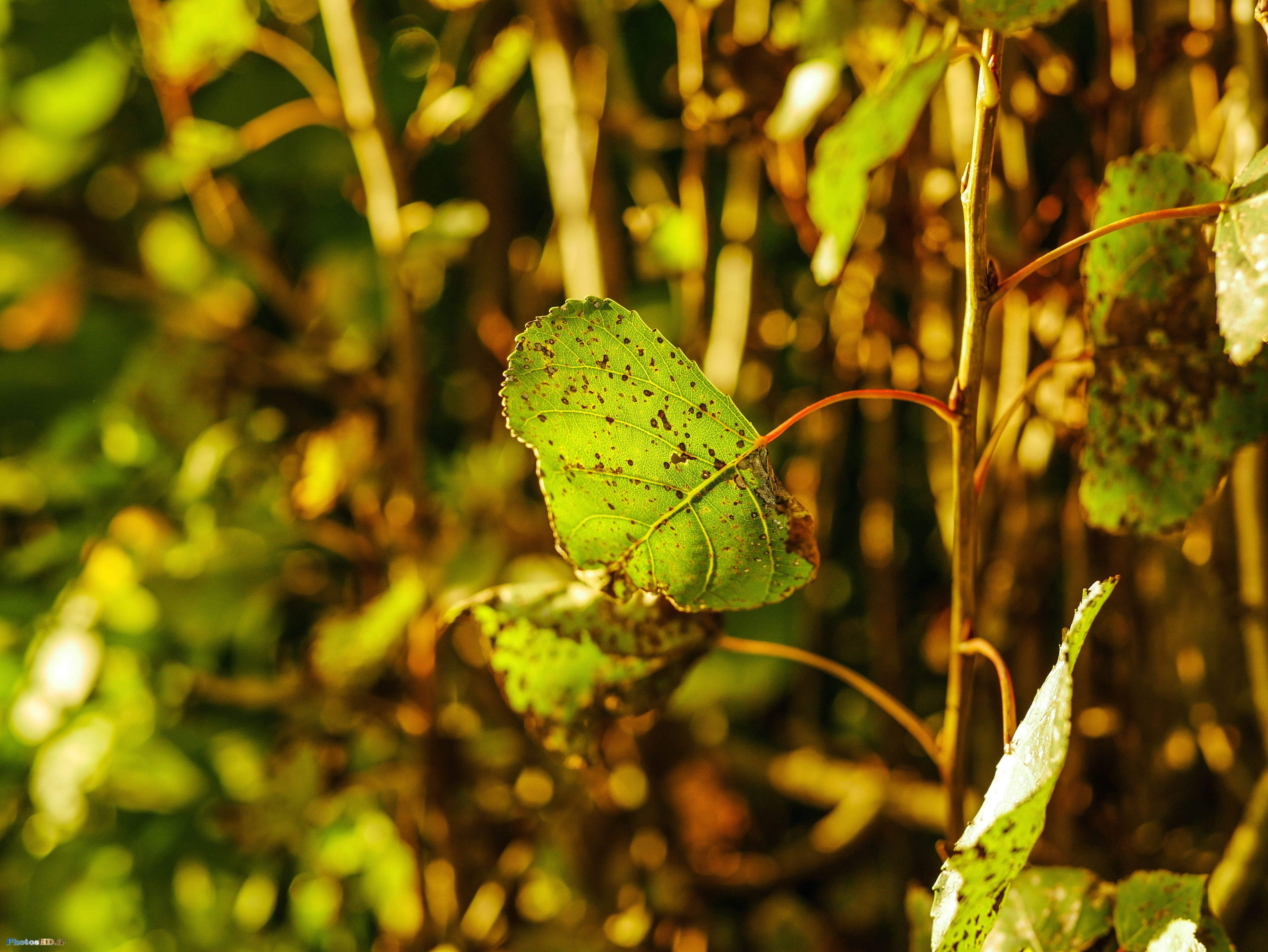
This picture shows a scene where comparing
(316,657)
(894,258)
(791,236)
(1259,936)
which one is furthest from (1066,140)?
(316,657)

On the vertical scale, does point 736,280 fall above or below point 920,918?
above

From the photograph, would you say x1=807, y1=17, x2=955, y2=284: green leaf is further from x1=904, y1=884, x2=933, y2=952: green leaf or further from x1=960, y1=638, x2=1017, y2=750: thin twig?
x1=904, y1=884, x2=933, y2=952: green leaf

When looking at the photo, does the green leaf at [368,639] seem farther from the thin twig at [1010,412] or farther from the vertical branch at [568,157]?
the thin twig at [1010,412]

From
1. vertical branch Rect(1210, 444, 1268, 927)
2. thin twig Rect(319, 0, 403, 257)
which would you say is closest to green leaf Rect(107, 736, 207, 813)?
thin twig Rect(319, 0, 403, 257)

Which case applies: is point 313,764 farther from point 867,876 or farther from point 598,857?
point 867,876

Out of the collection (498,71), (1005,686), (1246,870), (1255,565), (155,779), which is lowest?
(155,779)

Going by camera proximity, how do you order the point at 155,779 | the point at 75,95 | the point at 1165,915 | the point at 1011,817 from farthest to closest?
1. the point at 75,95
2. the point at 155,779
3. the point at 1165,915
4. the point at 1011,817

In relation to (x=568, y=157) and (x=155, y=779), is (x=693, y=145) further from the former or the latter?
(x=155, y=779)

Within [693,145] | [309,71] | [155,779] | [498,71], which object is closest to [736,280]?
[693,145]
